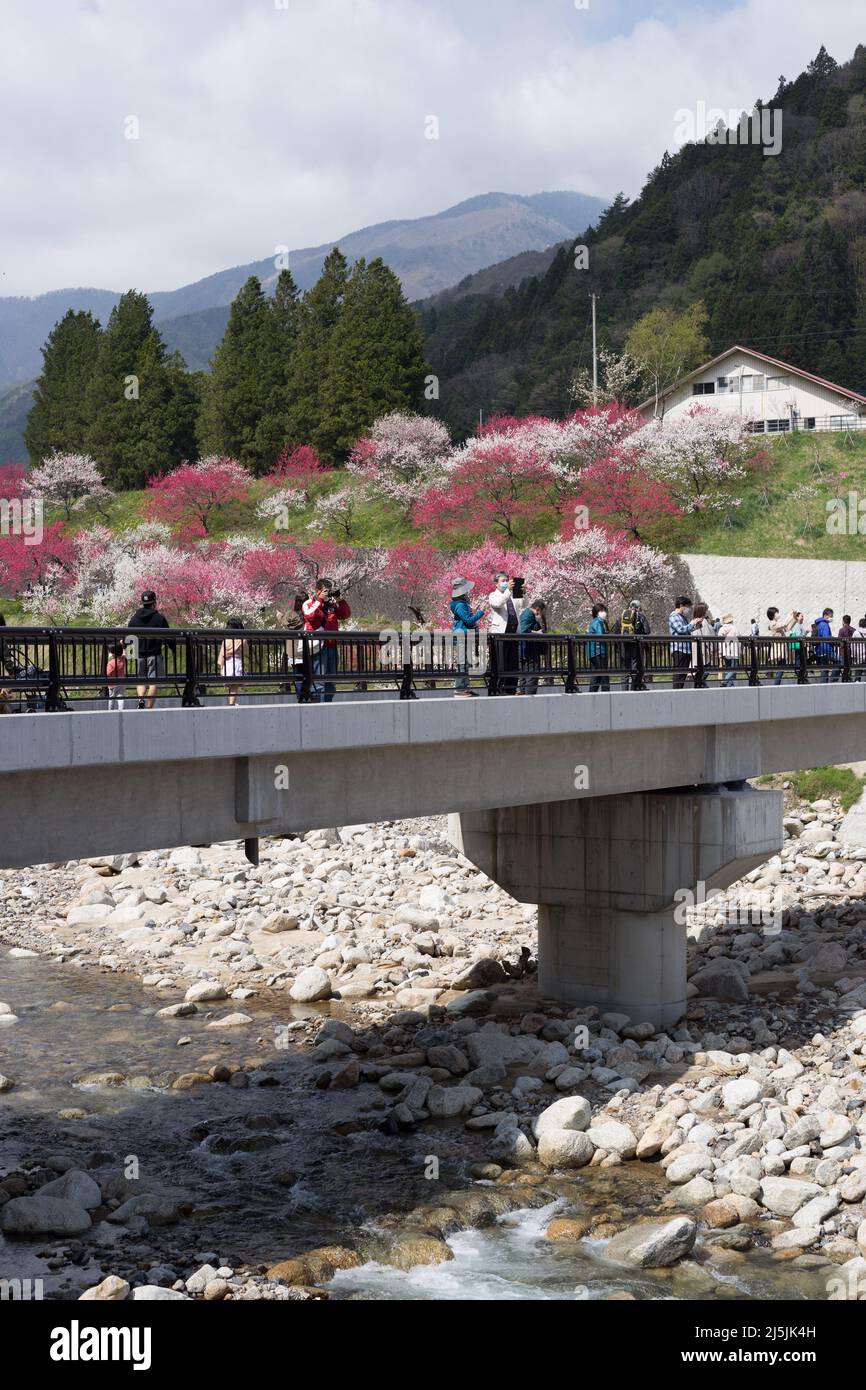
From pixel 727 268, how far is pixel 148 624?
2758 inches

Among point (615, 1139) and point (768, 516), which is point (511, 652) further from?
point (768, 516)

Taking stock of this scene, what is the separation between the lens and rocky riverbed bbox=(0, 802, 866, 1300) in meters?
11.7

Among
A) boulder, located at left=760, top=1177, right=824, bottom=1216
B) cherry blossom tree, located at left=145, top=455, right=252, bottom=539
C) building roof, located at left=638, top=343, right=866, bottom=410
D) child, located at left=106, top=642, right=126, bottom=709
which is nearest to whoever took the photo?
child, located at left=106, top=642, right=126, bottom=709

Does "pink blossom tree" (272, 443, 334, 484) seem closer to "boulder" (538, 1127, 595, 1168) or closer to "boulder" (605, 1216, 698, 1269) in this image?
"boulder" (538, 1127, 595, 1168)

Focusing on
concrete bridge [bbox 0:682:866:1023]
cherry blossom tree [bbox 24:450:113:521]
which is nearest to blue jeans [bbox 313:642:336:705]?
concrete bridge [bbox 0:682:866:1023]

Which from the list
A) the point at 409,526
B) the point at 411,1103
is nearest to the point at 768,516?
the point at 409,526

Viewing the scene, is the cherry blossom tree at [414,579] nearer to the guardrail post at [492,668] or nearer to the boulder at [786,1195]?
the guardrail post at [492,668]

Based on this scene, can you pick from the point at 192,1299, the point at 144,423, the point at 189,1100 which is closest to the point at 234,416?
the point at 144,423

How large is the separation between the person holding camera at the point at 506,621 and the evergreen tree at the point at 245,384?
48813 mm

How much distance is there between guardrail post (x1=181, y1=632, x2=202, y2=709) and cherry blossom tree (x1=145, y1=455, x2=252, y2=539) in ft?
162

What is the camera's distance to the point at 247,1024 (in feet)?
60.6

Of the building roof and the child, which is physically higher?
the building roof

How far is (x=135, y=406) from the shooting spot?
220ft
